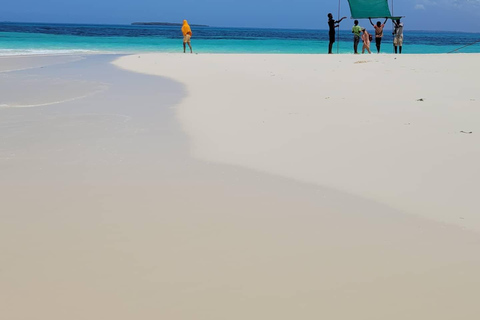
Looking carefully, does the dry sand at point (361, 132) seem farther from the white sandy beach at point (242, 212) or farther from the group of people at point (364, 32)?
the group of people at point (364, 32)

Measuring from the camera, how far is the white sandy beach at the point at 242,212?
204 cm

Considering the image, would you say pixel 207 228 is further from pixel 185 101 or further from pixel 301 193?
pixel 185 101

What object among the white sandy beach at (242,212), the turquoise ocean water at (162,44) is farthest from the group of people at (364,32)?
the white sandy beach at (242,212)

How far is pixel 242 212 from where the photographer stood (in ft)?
9.57

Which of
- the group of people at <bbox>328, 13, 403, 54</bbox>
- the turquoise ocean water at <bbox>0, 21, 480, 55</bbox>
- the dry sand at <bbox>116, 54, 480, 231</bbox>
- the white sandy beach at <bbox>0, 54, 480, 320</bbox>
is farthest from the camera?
the turquoise ocean water at <bbox>0, 21, 480, 55</bbox>

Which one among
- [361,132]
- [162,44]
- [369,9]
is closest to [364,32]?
[369,9]

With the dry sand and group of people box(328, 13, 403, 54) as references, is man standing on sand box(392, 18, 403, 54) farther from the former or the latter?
the dry sand

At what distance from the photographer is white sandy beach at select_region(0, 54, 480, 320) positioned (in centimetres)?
204

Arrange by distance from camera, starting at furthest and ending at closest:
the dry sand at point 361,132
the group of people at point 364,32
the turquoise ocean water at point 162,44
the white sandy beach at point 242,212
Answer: the turquoise ocean water at point 162,44 < the group of people at point 364,32 < the dry sand at point 361,132 < the white sandy beach at point 242,212

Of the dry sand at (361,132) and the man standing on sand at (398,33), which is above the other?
the man standing on sand at (398,33)

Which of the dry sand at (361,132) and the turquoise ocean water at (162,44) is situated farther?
the turquoise ocean water at (162,44)

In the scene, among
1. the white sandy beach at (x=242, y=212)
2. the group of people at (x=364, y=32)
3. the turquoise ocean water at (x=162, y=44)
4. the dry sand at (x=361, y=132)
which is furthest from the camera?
the turquoise ocean water at (x=162, y=44)

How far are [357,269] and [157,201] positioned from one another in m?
1.30

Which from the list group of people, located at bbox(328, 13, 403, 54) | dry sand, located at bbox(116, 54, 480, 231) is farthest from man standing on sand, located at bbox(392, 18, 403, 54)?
dry sand, located at bbox(116, 54, 480, 231)
